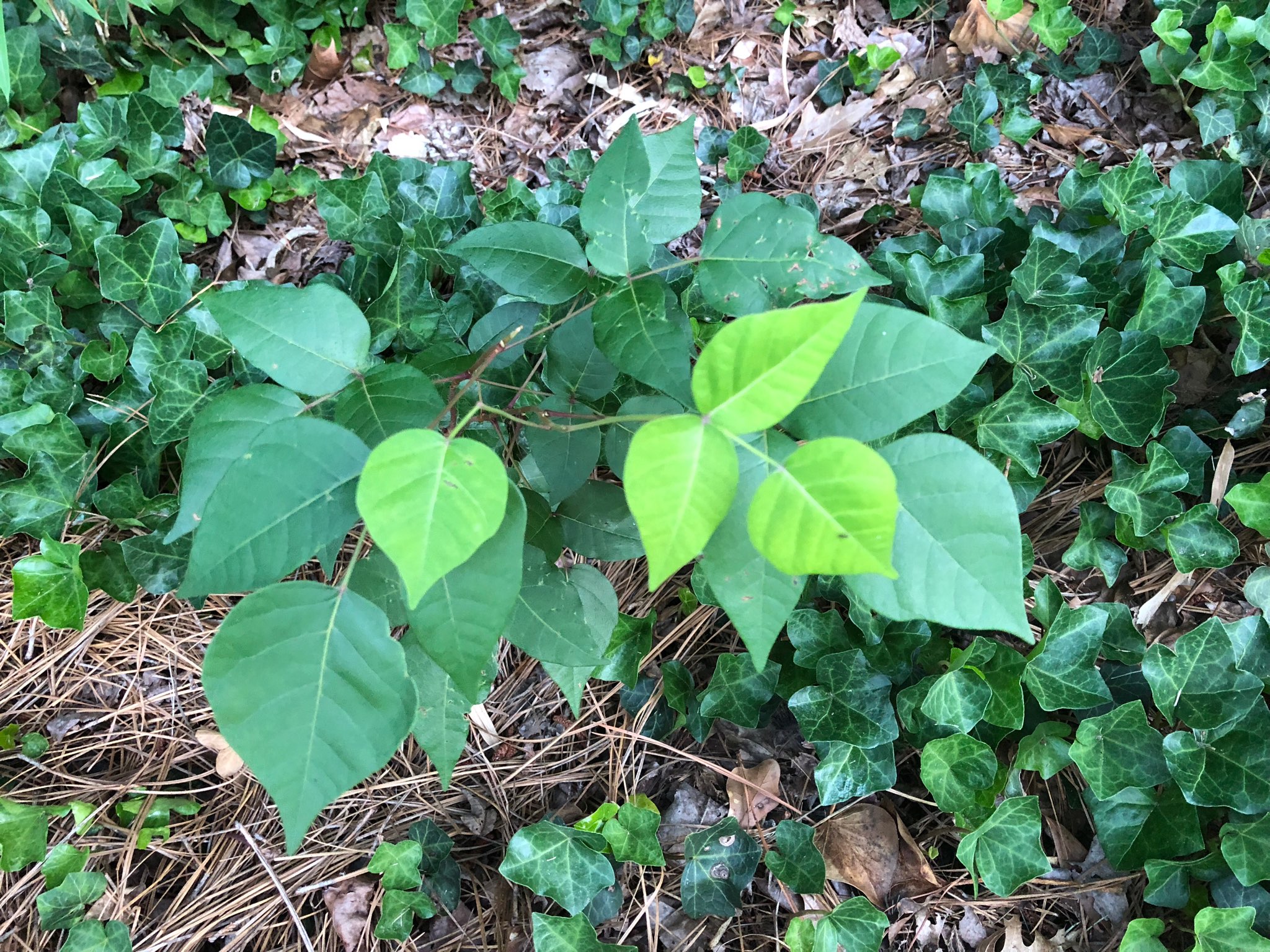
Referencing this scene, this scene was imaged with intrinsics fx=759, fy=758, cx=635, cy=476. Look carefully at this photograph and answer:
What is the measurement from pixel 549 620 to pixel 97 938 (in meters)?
1.39

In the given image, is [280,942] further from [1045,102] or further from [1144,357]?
[1045,102]

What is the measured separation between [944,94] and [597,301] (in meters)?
1.91

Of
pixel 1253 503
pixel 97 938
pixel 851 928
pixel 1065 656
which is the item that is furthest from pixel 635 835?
pixel 1253 503

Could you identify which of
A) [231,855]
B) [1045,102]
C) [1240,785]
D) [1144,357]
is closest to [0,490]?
[231,855]

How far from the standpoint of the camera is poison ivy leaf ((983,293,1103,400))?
5.36 ft

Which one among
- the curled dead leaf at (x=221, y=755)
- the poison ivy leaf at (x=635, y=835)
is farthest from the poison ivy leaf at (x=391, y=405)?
the curled dead leaf at (x=221, y=755)

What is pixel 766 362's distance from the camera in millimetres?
854

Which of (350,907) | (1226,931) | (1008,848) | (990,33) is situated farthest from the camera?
(990,33)

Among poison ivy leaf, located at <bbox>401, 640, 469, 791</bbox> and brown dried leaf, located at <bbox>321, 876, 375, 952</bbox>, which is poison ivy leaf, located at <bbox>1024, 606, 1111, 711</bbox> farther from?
brown dried leaf, located at <bbox>321, 876, 375, 952</bbox>

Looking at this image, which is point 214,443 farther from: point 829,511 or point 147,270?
point 147,270

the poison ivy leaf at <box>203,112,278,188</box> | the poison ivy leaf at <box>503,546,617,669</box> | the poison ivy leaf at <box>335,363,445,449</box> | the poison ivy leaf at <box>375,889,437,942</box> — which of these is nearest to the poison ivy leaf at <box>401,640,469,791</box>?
the poison ivy leaf at <box>503,546,617,669</box>

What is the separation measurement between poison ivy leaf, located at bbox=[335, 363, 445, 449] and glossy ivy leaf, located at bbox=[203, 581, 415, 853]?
0.23m

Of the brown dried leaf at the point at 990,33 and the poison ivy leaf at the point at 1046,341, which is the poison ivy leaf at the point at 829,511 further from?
the brown dried leaf at the point at 990,33

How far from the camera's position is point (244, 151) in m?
2.30
